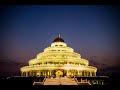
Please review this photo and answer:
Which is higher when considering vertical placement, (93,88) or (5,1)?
(5,1)

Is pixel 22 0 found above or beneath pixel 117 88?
above

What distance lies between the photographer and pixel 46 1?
5504 millimetres

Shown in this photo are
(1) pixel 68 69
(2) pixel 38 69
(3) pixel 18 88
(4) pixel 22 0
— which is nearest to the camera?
(3) pixel 18 88

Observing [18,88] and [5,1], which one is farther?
[5,1]

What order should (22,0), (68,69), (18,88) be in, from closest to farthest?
(18,88), (22,0), (68,69)

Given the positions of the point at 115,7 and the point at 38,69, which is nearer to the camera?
the point at 115,7

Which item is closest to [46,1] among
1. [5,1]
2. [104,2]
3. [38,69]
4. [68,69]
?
[5,1]

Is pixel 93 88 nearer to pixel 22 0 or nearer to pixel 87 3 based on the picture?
pixel 87 3

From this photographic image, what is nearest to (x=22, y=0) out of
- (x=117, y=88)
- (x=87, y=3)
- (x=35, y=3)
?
(x=35, y=3)

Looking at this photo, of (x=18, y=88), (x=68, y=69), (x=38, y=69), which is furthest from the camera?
(x=38, y=69)

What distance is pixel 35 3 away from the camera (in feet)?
18.2

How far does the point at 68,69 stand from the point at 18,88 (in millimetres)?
10893

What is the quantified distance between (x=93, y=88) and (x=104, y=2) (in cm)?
189

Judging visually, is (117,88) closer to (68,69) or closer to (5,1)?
(5,1)
